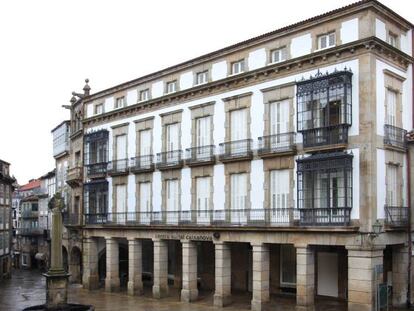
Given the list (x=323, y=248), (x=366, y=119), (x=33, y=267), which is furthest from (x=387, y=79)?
(x=33, y=267)

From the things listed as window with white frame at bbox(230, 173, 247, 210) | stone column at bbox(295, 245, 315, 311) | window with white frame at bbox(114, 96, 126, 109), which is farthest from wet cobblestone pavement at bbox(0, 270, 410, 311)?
window with white frame at bbox(114, 96, 126, 109)

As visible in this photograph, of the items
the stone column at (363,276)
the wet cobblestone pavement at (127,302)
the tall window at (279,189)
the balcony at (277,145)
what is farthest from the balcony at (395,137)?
the wet cobblestone pavement at (127,302)

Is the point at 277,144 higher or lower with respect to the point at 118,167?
higher

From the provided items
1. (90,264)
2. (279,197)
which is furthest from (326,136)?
(90,264)

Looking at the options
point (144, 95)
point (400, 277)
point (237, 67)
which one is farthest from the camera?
point (144, 95)

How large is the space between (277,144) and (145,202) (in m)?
14.0

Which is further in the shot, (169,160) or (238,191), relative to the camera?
(169,160)

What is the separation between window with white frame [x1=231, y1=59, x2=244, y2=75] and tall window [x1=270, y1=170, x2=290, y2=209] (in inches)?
269

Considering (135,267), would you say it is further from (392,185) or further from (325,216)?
(392,185)

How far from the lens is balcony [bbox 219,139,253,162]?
36188mm

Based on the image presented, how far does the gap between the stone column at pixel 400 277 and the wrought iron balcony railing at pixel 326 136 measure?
6.96 metres

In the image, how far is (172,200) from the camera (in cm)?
4238

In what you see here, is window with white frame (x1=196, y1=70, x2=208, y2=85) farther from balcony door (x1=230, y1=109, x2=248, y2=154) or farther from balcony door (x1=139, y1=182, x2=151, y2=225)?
balcony door (x1=139, y1=182, x2=151, y2=225)

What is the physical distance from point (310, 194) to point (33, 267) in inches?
2603
